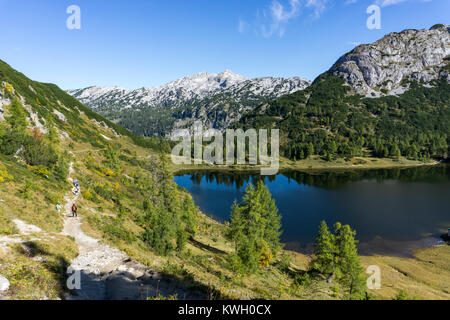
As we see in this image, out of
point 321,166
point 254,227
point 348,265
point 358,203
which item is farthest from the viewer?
point 321,166

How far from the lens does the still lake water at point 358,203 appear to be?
5834 cm

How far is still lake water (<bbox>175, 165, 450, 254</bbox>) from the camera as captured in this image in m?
58.3

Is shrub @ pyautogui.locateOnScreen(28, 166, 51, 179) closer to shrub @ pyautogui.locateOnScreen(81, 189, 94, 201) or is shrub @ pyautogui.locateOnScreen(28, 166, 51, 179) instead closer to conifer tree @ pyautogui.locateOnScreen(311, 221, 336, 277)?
shrub @ pyautogui.locateOnScreen(81, 189, 94, 201)

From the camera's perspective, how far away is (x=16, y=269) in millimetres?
14336

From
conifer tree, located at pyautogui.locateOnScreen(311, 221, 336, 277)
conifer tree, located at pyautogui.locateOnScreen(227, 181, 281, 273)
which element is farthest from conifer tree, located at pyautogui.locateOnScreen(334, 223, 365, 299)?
conifer tree, located at pyautogui.locateOnScreen(227, 181, 281, 273)

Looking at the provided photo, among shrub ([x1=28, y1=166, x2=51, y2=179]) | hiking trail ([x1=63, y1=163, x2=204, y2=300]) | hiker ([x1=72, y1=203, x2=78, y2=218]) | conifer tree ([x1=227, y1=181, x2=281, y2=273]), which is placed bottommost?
conifer tree ([x1=227, y1=181, x2=281, y2=273])

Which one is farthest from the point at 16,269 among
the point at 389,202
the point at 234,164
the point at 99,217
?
the point at 234,164

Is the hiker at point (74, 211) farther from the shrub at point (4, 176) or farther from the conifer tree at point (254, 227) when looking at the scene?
the conifer tree at point (254, 227)

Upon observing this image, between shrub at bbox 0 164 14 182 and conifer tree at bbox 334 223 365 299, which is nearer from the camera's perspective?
shrub at bbox 0 164 14 182

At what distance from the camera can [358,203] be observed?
8562cm

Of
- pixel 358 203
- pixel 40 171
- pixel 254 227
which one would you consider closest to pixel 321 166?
pixel 358 203

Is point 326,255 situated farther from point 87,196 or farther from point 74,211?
point 87,196

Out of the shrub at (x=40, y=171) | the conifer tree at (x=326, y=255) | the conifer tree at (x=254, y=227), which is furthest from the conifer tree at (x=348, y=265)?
the shrub at (x=40, y=171)

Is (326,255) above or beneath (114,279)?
beneath
